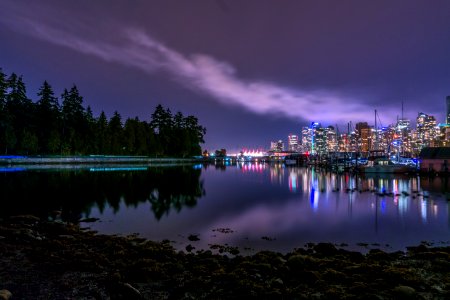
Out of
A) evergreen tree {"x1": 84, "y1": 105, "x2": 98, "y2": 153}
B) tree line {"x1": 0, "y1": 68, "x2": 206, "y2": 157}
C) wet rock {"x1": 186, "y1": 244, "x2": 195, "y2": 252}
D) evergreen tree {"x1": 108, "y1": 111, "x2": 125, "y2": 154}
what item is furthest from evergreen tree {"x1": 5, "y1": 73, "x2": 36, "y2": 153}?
wet rock {"x1": 186, "y1": 244, "x2": 195, "y2": 252}

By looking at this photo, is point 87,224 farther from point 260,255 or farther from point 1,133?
point 1,133

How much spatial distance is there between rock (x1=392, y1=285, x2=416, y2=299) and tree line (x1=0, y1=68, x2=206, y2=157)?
88.0 metres

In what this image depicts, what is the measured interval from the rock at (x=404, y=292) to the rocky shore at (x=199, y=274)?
27 millimetres

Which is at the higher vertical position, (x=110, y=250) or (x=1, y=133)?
(x=1, y=133)

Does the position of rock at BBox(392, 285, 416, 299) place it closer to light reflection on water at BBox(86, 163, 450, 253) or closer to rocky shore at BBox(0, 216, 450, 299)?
rocky shore at BBox(0, 216, 450, 299)

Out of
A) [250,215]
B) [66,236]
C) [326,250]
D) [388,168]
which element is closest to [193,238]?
[66,236]

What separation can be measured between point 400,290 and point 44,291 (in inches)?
405

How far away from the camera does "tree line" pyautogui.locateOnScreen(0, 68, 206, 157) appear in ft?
275

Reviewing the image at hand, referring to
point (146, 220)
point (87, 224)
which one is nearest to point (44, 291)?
point (87, 224)

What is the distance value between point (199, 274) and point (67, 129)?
324ft

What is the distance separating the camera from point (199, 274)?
1144 cm

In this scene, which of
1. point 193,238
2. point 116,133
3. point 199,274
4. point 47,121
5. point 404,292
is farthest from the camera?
point 116,133

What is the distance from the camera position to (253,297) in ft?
31.0

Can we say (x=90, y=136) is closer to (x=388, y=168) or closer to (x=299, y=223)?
(x=388, y=168)
